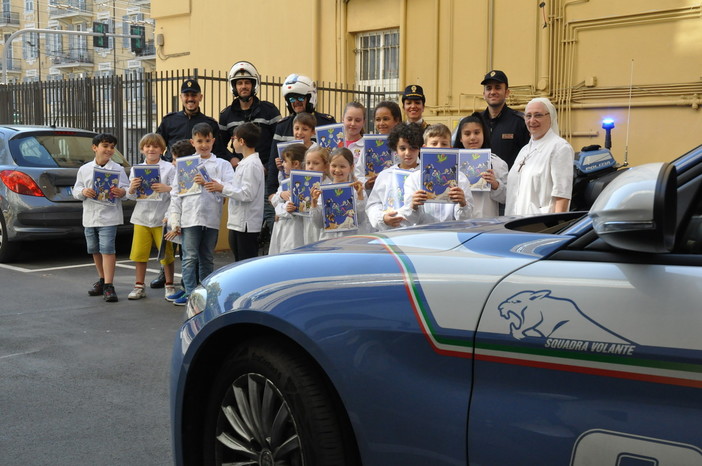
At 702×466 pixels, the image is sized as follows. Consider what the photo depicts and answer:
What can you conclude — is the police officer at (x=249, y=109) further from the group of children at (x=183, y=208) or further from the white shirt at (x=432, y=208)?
the white shirt at (x=432, y=208)

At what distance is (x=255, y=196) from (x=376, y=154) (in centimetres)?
139

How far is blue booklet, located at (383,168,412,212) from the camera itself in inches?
209

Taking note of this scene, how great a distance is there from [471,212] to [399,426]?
2.98 meters

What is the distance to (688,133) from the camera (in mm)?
11750

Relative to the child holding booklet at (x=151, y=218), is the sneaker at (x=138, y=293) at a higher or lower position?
lower

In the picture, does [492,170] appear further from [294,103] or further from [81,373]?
[81,373]

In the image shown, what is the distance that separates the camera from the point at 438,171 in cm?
491

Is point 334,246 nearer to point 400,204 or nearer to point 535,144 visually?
point 400,204

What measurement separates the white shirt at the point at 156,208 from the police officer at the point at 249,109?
672 mm

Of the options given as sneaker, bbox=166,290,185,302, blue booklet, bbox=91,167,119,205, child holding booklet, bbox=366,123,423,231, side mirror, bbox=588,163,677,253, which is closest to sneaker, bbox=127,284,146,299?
sneaker, bbox=166,290,185,302

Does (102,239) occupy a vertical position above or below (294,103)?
below

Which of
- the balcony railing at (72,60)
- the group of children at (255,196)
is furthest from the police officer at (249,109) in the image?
the balcony railing at (72,60)

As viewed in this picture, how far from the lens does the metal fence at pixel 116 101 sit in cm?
1321

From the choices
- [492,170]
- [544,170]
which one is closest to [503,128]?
[492,170]
